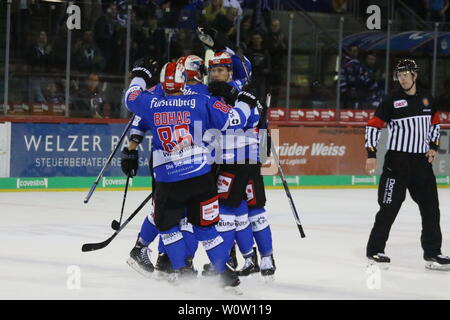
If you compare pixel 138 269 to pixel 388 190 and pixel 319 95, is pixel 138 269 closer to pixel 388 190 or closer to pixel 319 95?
pixel 388 190

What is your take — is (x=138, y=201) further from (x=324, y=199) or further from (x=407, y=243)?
(x=407, y=243)

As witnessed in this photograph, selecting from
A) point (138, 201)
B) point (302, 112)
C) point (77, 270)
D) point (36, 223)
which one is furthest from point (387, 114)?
point (302, 112)

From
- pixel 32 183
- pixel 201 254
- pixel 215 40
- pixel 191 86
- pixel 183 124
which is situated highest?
pixel 215 40

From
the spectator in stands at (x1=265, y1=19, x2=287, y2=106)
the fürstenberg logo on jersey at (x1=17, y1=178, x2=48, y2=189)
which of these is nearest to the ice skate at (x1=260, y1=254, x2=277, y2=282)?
the fürstenberg logo on jersey at (x1=17, y1=178, x2=48, y2=189)

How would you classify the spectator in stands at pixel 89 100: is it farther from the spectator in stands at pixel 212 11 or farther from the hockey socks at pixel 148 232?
the hockey socks at pixel 148 232

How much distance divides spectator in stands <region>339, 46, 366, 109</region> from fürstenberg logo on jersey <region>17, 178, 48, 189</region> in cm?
472

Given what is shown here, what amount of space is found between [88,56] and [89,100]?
57 cm

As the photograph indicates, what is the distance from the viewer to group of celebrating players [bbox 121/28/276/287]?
5.73 meters

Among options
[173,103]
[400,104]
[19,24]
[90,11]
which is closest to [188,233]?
[173,103]

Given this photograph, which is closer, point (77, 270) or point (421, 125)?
point (77, 270)

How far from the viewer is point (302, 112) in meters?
14.1

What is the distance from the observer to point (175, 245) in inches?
229

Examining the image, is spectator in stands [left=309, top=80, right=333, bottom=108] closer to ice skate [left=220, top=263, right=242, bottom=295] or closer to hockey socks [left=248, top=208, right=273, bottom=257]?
hockey socks [left=248, top=208, right=273, bottom=257]
